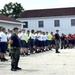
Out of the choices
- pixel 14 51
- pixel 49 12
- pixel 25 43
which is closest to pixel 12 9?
pixel 49 12

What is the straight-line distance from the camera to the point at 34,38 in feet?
80.7

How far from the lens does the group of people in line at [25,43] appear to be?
45.8 feet

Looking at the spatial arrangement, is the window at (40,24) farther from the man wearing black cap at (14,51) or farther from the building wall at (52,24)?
the man wearing black cap at (14,51)

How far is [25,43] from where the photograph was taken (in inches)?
872

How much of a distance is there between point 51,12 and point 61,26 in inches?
171

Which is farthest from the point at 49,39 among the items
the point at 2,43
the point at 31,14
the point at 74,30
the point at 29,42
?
the point at 31,14

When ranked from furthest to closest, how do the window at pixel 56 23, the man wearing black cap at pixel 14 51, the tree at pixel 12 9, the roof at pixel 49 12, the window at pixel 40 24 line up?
the tree at pixel 12 9 < the window at pixel 40 24 < the roof at pixel 49 12 < the window at pixel 56 23 < the man wearing black cap at pixel 14 51

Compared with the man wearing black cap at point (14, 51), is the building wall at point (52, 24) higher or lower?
higher

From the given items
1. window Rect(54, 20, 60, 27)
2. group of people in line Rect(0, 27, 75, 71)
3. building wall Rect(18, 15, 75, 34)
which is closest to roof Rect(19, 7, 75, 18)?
building wall Rect(18, 15, 75, 34)

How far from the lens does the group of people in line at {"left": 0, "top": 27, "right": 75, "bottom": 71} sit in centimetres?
1395

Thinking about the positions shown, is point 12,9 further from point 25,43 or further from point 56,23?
point 25,43

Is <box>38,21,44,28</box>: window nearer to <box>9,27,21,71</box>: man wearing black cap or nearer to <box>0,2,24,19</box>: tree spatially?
<box>0,2,24,19</box>: tree

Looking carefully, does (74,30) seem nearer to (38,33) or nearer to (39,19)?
(39,19)

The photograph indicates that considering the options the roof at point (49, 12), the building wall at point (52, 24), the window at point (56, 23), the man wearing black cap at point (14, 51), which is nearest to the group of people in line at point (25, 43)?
the man wearing black cap at point (14, 51)
